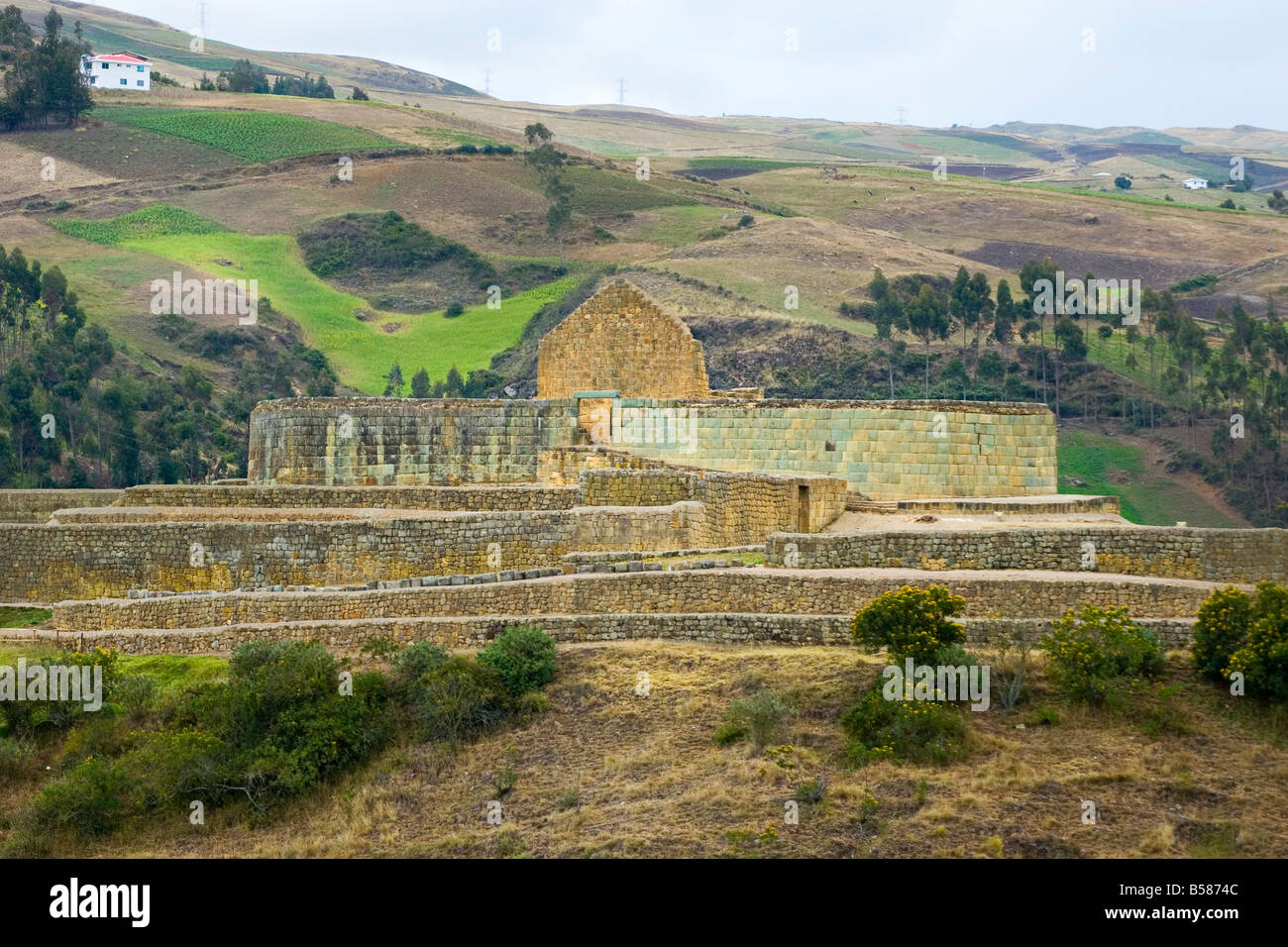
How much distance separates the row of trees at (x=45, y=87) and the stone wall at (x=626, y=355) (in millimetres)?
98160

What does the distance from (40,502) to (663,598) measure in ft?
51.5

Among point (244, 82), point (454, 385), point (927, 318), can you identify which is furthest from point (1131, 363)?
point (244, 82)

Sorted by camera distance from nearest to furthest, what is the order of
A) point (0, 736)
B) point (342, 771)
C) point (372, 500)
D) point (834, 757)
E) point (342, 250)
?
point (834, 757) → point (342, 771) → point (0, 736) → point (372, 500) → point (342, 250)

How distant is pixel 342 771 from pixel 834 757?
605cm

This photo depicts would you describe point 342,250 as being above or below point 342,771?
above

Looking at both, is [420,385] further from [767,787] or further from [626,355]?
[767,787]

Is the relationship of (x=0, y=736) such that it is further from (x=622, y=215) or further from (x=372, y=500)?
(x=622, y=215)

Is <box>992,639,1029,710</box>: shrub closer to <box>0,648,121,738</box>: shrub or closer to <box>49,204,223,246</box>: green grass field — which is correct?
<box>0,648,121,738</box>: shrub

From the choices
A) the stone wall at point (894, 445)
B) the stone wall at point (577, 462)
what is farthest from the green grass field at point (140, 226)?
the stone wall at point (894, 445)

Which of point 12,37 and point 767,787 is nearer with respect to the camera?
point 767,787

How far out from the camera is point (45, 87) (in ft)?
424

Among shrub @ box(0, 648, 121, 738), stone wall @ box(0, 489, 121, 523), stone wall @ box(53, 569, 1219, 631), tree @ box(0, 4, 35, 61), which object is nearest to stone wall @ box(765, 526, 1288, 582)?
stone wall @ box(53, 569, 1219, 631)

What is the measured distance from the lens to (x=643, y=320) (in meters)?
36.4
